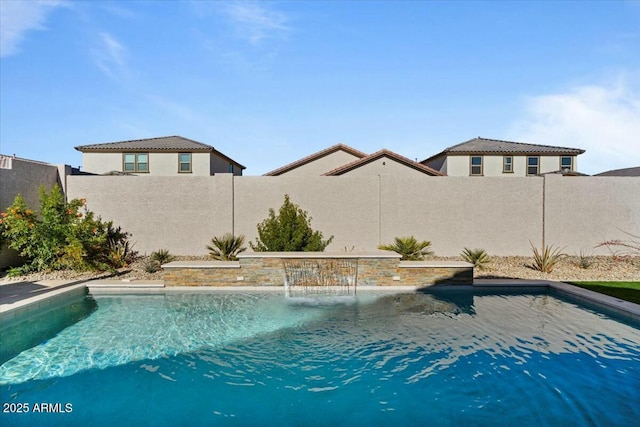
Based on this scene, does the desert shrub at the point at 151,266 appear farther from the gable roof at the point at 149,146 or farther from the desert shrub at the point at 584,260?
the desert shrub at the point at 584,260

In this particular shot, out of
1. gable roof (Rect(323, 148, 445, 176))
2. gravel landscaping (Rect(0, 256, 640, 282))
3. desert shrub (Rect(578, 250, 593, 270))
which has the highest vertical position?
gable roof (Rect(323, 148, 445, 176))

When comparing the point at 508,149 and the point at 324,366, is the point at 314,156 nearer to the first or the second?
the point at 508,149

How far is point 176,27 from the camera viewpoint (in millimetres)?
11023

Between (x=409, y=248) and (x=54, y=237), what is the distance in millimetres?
10896

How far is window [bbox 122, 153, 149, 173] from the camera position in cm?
2315

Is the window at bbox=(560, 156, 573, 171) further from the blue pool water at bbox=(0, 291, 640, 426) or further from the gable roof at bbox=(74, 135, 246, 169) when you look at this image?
the gable roof at bbox=(74, 135, 246, 169)

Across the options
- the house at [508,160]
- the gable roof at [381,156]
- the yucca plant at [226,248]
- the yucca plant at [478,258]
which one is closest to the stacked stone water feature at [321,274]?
the yucca plant at [226,248]

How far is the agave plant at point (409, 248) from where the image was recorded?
1220 cm

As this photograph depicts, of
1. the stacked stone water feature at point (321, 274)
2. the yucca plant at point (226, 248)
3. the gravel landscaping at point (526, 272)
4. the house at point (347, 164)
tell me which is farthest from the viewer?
the house at point (347, 164)

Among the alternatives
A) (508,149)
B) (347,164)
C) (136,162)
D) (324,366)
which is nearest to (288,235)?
(324,366)

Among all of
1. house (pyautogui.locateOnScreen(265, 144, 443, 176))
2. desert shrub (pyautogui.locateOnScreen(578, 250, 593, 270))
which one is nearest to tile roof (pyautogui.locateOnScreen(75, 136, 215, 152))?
house (pyautogui.locateOnScreen(265, 144, 443, 176))

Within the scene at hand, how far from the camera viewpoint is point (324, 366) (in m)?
A: 5.38

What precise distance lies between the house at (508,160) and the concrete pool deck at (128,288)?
15320mm

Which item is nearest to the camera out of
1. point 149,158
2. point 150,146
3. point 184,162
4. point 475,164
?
point 150,146
